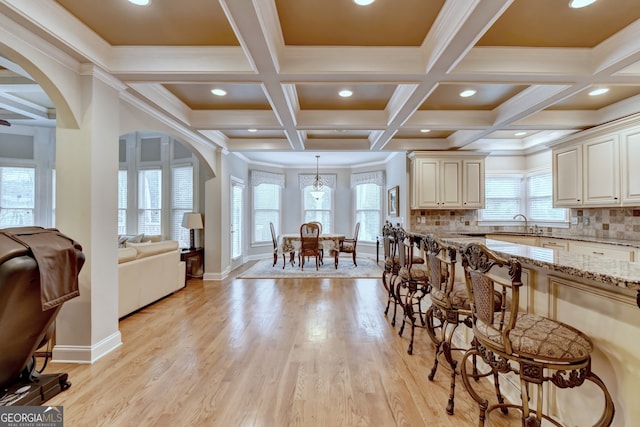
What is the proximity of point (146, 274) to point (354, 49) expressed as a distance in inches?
145

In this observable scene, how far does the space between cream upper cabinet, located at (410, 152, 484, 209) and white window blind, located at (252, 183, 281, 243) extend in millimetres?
4269

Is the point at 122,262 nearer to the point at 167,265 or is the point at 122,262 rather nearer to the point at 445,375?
the point at 167,265

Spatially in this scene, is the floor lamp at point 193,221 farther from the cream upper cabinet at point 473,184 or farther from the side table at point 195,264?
the cream upper cabinet at point 473,184

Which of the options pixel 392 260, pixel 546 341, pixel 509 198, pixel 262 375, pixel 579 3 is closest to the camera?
pixel 546 341

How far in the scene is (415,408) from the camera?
74.5 inches

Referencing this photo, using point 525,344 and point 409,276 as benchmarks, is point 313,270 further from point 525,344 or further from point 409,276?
point 525,344

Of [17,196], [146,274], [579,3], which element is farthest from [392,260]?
[17,196]

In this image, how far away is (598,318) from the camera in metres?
1.39

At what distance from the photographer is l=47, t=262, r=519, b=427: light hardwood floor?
1822mm

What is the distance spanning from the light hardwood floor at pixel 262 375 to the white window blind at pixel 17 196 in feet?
13.2

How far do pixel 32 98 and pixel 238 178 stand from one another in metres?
Result: 3.50

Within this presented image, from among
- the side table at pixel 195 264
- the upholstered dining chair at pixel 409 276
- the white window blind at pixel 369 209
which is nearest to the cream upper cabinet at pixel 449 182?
the white window blind at pixel 369 209

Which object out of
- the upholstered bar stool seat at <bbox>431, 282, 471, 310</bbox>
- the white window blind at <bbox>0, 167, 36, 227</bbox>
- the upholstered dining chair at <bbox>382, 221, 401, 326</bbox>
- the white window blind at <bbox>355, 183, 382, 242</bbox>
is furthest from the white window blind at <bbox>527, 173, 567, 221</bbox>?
the white window blind at <bbox>0, 167, 36, 227</bbox>

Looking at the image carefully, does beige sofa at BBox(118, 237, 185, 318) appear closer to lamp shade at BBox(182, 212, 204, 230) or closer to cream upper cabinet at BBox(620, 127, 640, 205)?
lamp shade at BBox(182, 212, 204, 230)
